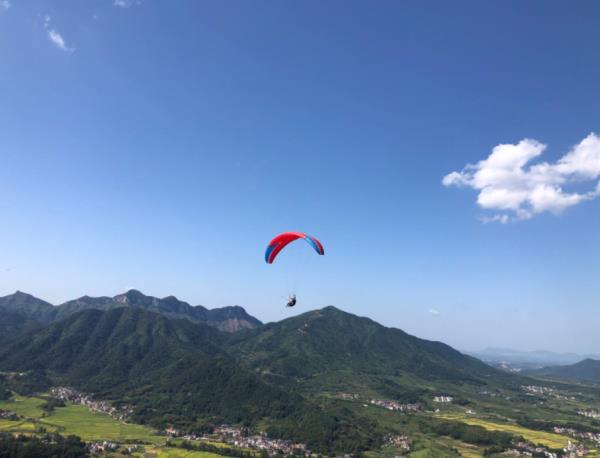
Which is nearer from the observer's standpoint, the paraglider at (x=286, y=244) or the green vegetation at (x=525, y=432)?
the paraglider at (x=286, y=244)

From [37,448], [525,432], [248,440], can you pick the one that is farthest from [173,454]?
[525,432]

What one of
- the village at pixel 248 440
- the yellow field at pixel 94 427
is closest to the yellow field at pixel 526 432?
the village at pixel 248 440

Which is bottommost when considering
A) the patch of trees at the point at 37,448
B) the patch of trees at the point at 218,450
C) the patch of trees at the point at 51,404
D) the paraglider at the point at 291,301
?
the patch of trees at the point at 218,450

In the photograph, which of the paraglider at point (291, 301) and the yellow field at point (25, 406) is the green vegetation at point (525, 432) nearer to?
the paraglider at point (291, 301)

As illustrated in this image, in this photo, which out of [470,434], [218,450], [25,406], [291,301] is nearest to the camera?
[291,301]

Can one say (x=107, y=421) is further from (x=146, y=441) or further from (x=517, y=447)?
(x=517, y=447)

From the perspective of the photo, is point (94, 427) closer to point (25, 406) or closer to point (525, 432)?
point (25, 406)

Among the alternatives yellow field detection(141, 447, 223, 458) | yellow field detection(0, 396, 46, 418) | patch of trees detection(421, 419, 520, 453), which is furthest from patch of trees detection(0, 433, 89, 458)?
patch of trees detection(421, 419, 520, 453)

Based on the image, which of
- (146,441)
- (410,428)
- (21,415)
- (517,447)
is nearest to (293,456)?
A: (146,441)
